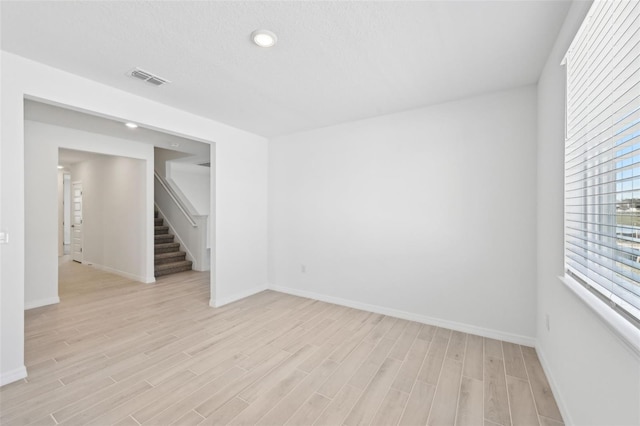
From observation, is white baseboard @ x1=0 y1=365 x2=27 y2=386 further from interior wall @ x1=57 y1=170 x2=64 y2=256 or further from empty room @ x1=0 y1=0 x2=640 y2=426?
interior wall @ x1=57 y1=170 x2=64 y2=256

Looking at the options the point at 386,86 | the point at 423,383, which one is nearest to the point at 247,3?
the point at 386,86

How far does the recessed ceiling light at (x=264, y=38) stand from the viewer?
5.93ft

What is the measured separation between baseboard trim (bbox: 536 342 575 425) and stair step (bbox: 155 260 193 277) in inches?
232

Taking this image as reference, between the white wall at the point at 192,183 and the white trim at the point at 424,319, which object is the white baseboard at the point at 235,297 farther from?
the white wall at the point at 192,183

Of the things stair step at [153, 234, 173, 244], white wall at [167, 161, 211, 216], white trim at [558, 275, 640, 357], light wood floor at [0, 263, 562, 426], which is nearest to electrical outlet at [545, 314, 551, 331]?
light wood floor at [0, 263, 562, 426]

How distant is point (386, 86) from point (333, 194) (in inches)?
64.7

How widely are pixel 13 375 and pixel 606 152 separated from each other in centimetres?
405

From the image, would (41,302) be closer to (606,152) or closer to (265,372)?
(265,372)

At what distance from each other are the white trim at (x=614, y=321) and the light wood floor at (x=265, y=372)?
909 mm

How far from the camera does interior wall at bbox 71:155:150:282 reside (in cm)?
509

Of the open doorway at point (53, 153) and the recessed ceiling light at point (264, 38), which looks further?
the open doorway at point (53, 153)

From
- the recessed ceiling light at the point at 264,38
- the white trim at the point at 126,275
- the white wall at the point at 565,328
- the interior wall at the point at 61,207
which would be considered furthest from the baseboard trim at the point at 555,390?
the interior wall at the point at 61,207

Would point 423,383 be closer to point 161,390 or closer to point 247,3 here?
point 161,390

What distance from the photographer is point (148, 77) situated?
2414 millimetres
